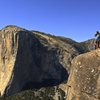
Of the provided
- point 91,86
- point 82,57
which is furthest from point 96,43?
point 91,86

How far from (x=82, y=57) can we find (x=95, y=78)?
7.91 ft

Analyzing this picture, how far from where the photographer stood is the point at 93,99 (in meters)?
26.2

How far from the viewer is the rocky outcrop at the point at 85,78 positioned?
26.4 meters

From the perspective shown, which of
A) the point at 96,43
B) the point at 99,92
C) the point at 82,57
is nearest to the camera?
the point at 99,92

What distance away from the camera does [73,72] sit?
28.7 metres

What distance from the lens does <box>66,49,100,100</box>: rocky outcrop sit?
26.4 metres

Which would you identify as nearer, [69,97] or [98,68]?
[98,68]

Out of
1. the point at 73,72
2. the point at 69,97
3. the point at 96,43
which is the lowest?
the point at 69,97

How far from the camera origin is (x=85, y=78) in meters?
27.1

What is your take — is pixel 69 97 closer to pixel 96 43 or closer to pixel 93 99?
pixel 93 99

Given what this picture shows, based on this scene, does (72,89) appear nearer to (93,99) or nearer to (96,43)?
(93,99)

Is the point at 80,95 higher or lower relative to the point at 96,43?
lower

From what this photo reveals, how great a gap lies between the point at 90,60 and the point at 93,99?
302 cm

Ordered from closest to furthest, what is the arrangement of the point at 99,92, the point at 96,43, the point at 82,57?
the point at 99,92, the point at 82,57, the point at 96,43
